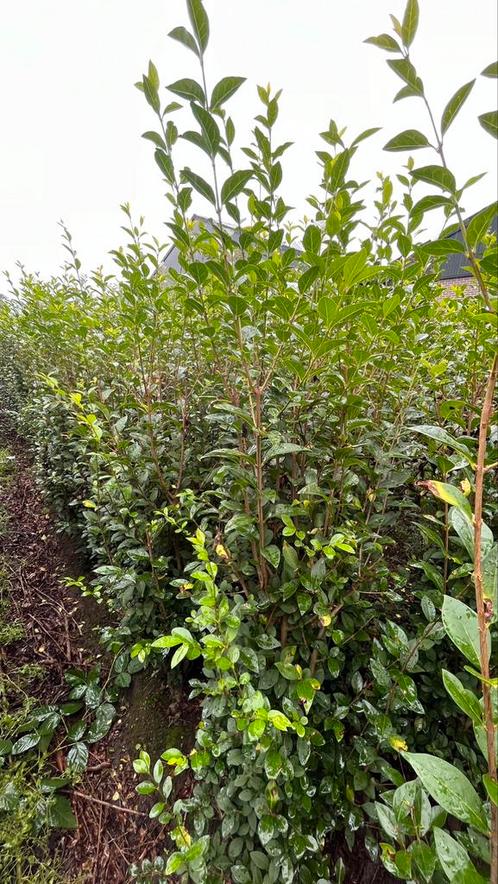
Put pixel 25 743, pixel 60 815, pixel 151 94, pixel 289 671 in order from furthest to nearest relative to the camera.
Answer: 1. pixel 25 743
2. pixel 60 815
3. pixel 289 671
4. pixel 151 94

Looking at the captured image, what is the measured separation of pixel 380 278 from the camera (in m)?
1.17

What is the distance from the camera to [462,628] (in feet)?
1.83

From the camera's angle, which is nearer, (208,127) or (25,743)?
(208,127)

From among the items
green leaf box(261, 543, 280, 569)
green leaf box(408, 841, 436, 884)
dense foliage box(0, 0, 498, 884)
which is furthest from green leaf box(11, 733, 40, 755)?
green leaf box(408, 841, 436, 884)

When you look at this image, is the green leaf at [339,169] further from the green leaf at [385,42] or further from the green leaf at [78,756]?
the green leaf at [78,756]

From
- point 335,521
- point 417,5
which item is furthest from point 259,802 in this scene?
point 417,5

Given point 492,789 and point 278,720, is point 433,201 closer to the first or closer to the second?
point 492,789

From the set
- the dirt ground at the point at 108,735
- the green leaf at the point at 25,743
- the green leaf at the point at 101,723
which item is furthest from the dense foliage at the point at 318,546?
the green leaf at the point at 25,743

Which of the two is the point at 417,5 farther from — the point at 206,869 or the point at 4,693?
the point at 4,693

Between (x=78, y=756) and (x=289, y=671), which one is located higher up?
(x=289, y=671)

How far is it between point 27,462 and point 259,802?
3.95m

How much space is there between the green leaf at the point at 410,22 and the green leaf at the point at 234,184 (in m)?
0.32

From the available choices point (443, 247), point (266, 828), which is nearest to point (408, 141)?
point (443, 247)

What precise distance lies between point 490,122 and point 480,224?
4.8 inches
